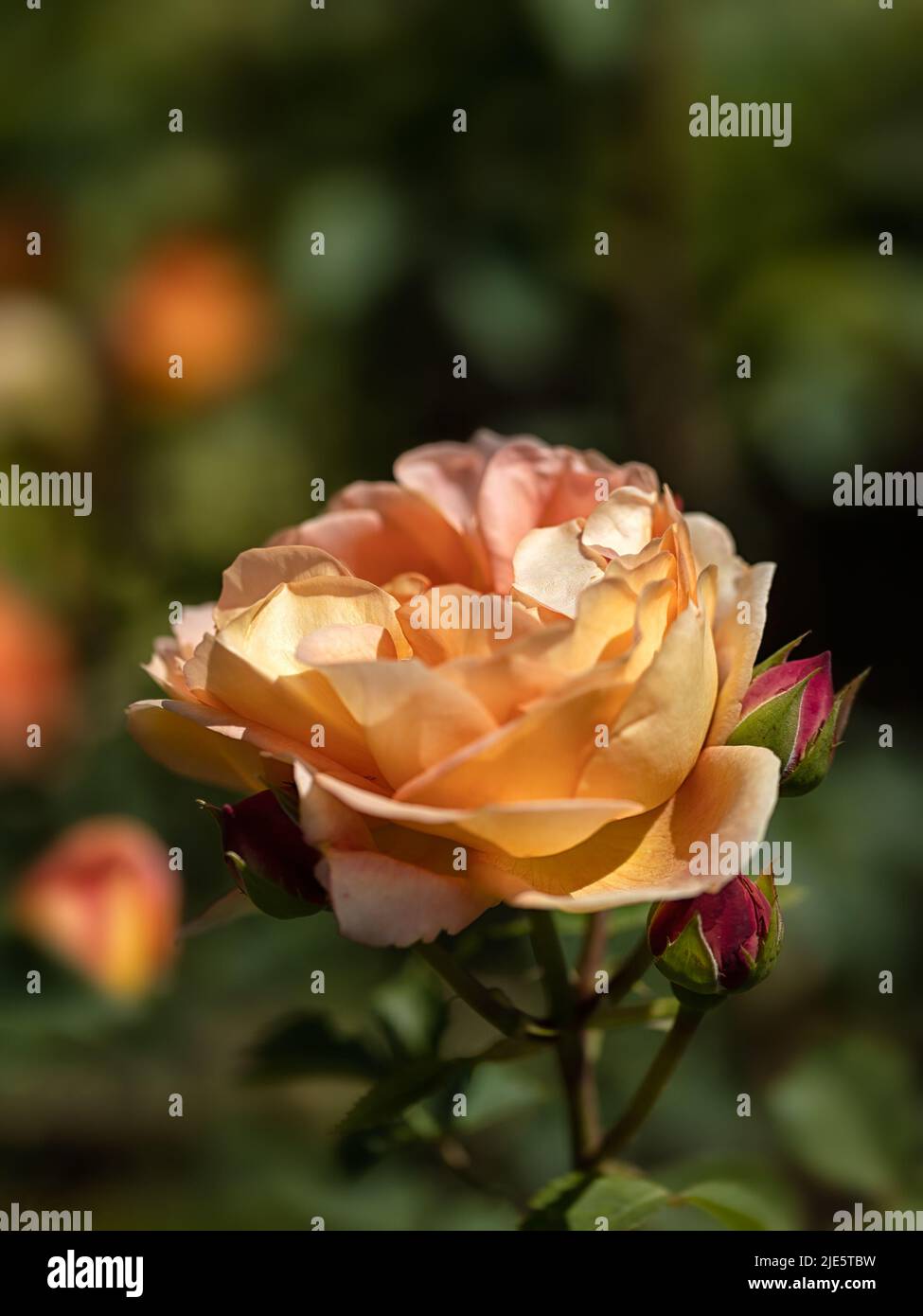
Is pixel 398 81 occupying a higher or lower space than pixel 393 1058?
higher

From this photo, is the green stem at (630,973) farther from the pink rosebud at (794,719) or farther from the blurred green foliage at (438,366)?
the blurred green foliage at (438,366)

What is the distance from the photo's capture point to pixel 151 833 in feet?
3.46

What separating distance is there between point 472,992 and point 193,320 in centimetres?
119

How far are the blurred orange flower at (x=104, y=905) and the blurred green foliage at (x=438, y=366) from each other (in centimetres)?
3

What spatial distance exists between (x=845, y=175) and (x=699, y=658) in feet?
3.89

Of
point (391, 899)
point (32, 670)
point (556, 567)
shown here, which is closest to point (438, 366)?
point (32, 670)

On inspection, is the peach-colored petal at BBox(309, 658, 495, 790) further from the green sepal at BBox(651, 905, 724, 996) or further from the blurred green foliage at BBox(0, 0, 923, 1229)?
the blurred green foliage at BBox(0, 0, 923, 1229)

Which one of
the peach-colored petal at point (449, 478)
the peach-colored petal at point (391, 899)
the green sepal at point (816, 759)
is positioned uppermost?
the peach-colored petal at point (449, 478)

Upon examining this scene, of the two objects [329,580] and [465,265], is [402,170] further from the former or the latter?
[329,580]

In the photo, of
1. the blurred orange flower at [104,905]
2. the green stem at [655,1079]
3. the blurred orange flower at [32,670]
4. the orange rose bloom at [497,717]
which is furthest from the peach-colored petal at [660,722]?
the blurred orange flower at [32,670]

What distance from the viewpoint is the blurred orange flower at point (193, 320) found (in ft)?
5.09

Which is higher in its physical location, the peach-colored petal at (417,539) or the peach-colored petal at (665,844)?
the peach-colored petal at (417,539)
